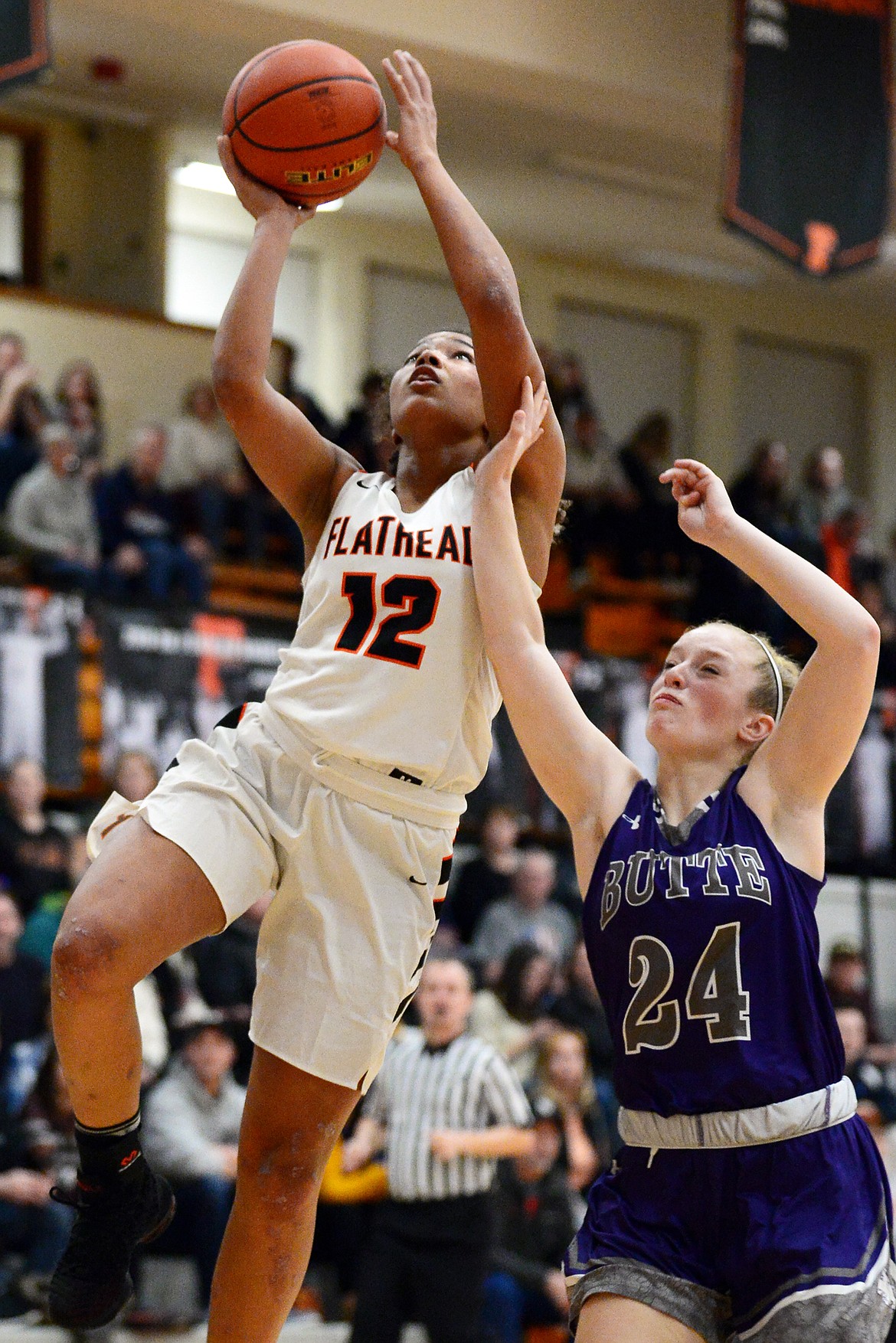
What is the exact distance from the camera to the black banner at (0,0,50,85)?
23.1ft

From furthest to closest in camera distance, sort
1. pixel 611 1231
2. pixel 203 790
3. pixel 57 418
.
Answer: pixel 57 418
pixel 203 790
pixel 611 1231

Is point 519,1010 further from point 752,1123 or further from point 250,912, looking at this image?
point 752,1123

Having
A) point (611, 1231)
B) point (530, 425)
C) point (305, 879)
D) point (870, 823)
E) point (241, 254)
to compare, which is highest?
point (241, 254)

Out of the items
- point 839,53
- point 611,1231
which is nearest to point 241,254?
point 839,53

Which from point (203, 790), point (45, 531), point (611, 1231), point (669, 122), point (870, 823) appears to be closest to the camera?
point (611, 1231)

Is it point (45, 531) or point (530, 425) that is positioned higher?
point (530, 425)

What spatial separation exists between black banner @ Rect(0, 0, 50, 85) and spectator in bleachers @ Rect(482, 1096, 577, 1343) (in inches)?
197

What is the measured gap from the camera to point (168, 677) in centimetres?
964

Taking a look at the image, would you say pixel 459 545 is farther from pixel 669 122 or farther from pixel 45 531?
pixel 669 122

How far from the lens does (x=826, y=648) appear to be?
3.21 metres

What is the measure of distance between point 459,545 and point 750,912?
98 centimetres

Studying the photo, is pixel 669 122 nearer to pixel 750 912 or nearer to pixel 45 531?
pixel 45 531

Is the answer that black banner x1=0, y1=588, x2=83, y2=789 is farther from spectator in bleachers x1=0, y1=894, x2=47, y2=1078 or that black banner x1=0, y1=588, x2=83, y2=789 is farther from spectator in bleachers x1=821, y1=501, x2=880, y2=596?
spectator in bleachers x1=821, y1=501, x2=880, y2=596

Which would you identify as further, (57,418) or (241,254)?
(241,254)
